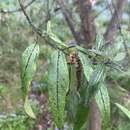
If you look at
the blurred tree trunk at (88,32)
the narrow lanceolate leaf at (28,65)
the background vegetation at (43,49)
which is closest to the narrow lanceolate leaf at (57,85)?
the narrow lanceolate leaf at (28,65)

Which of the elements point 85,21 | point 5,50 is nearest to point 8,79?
point 5,50

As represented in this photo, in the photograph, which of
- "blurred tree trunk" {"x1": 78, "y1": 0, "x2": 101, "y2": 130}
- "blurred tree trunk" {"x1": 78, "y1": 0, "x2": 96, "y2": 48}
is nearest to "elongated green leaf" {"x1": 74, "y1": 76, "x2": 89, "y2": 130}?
"blurred tree trunk" {"x1": 78, "y1": 0, "x2": 101, "y2": 130}

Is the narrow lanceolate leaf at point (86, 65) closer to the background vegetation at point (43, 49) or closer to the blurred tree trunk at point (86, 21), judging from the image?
the background vegetation at point (43, 49)

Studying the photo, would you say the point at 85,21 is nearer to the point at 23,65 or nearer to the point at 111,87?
the point at 111,87

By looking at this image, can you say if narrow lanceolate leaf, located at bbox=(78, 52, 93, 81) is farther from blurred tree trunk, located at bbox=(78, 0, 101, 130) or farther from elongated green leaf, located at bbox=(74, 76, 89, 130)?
blurred tree trunk, located at bbox=(78, 0, 101, 130)

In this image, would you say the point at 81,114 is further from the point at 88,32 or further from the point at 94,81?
the point at 88,32

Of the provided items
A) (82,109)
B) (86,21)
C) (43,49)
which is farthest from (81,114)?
(43,49)

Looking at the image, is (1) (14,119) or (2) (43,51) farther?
(2) (43,51)
